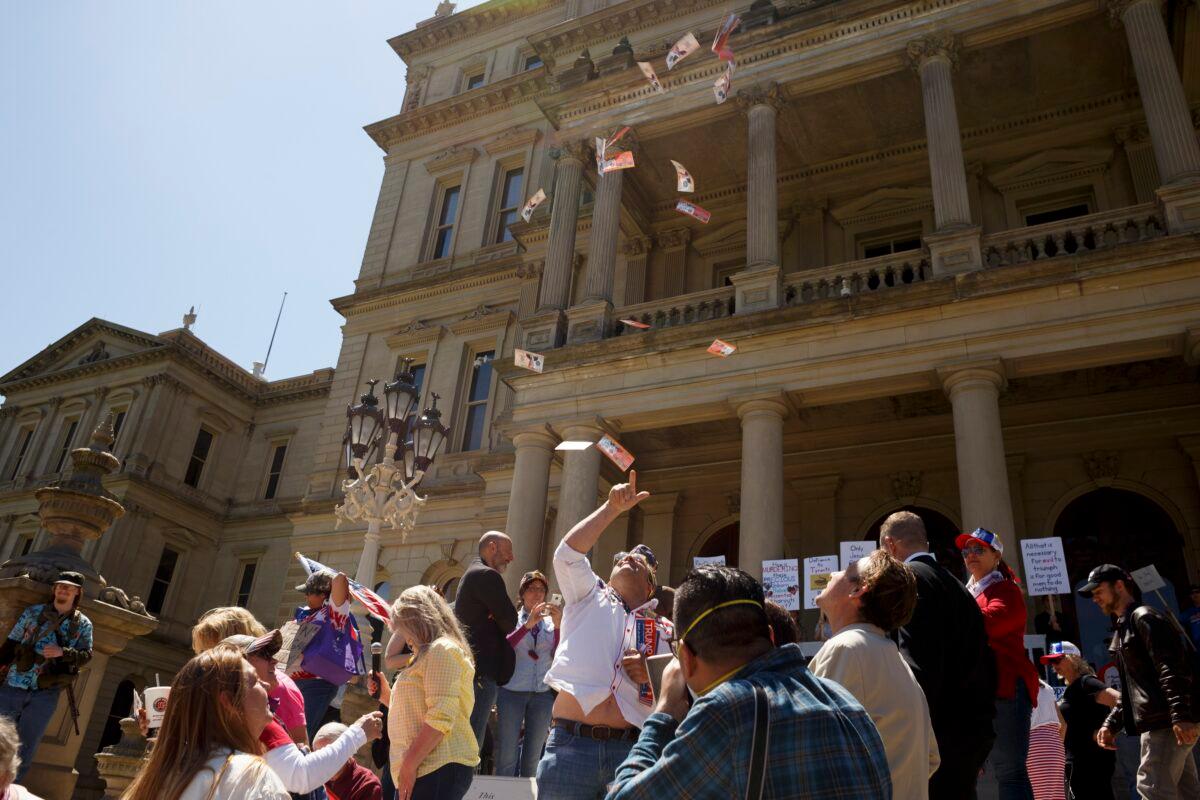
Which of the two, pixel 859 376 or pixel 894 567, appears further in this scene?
pixel 859 376

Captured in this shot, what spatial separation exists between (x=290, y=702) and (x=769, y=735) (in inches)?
113

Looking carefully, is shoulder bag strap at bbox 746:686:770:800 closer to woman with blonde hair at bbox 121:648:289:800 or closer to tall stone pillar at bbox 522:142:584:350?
woman with blonde hair at bbox 121:648:289:800

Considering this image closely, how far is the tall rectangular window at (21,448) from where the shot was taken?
37.6 m

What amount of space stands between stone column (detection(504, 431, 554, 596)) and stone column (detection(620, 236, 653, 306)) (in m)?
5.51

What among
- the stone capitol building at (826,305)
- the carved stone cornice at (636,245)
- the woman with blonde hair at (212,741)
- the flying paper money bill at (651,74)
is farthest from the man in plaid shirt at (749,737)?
the carved stone cornice at (636,245)

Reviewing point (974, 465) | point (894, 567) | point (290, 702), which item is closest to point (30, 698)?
point (290, 702)

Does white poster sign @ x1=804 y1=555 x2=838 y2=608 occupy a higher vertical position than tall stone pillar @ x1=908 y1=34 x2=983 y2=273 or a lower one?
lower

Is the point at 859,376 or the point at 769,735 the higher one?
the point at 859,376

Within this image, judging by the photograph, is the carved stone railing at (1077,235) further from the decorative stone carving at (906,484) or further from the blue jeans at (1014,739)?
the blue jeans at (1014,739)

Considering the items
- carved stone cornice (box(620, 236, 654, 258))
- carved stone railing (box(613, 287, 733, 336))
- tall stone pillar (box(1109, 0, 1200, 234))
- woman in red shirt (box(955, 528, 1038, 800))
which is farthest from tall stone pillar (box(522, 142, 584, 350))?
woman in red shirt (box(955, 528, 1038, 800))

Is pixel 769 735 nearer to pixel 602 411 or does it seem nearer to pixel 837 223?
pixel 602 411

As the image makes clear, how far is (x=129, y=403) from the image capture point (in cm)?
3547

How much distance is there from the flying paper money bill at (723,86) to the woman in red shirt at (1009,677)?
10700mm

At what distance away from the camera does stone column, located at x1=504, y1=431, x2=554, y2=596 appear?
13.4m
